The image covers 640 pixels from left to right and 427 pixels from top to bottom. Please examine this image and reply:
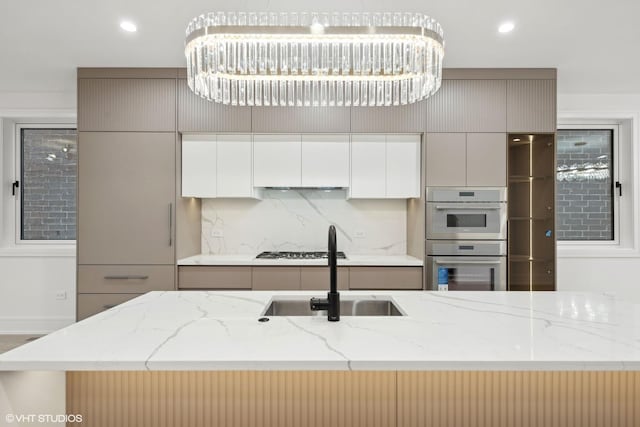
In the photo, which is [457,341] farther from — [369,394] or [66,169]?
[66,169]

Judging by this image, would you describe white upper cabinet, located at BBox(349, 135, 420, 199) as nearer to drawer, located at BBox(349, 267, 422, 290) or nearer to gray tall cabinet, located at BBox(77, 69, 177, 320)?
drawer, located at BBox(349, 267, 422, 290)

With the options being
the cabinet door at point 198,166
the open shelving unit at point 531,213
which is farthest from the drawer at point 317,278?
the open shelving unit at point 531,213

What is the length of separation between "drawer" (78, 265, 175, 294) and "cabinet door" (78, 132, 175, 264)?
2.4 inches

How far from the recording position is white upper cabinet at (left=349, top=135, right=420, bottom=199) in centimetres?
324

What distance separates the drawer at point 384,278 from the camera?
10.1 feet

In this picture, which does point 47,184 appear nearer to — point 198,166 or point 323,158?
point 198,166

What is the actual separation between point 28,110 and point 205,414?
398 cm

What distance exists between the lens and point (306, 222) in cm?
369

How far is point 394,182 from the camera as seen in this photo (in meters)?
3.25

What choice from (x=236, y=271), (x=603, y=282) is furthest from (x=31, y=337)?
(x=603, y=282)

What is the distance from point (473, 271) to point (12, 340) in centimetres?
440

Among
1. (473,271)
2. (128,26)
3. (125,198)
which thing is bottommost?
(473,271)

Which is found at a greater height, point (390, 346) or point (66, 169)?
point (66, 169)

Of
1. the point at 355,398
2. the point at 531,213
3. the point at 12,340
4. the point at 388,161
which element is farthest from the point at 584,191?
the point at 12,340
